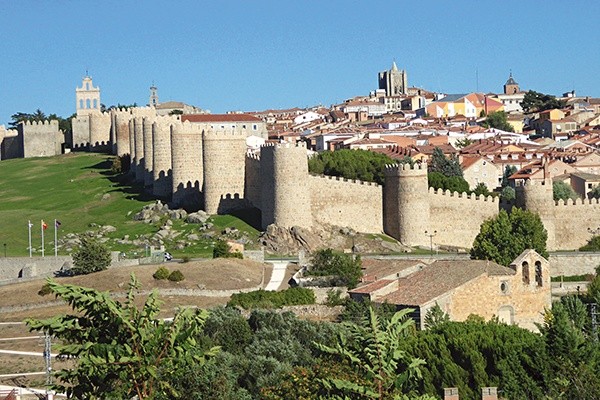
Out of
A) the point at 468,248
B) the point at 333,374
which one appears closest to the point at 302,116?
the point at 468,248

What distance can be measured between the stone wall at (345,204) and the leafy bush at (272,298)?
1282 cm

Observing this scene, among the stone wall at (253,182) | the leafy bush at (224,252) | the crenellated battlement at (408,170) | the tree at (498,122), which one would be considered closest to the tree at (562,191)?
the crenellated battlement at (408,170)

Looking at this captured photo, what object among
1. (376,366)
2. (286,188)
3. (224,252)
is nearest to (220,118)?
(286,188)

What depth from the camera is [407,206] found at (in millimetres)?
55719

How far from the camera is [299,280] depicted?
45.0 m

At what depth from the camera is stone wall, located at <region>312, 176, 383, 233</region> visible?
182ft

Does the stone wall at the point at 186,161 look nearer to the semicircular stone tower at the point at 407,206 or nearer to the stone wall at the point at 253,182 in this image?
the stone wall at the point at 253,182

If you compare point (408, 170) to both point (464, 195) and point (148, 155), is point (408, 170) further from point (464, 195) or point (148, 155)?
point (148, 155)

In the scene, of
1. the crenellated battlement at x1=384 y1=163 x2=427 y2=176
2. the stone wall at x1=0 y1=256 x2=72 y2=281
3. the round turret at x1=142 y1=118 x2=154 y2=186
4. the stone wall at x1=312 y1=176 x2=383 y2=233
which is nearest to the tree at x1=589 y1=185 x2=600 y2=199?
the crenellated battlement at x1=384 y1=163 x2=427 y2=176

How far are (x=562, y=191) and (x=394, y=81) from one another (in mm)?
117407

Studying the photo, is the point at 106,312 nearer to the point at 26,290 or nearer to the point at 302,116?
the point at 26,290

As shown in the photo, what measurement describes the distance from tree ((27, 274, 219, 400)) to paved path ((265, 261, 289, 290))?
2887cm

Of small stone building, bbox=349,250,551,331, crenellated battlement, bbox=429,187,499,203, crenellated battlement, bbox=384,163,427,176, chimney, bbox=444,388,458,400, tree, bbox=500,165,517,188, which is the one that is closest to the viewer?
chimney, bbox=444,388,458,400

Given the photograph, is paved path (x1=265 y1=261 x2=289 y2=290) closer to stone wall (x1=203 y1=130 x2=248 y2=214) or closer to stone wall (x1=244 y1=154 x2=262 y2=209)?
stone wall (x1=244 y1=154 x2=262 y2=209)
